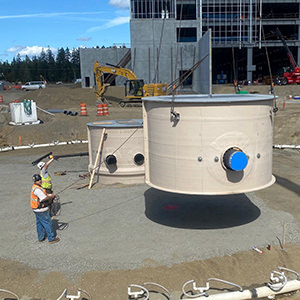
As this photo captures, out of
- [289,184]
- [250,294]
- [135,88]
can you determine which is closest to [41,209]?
[250,294]

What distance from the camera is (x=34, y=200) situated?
9336mm

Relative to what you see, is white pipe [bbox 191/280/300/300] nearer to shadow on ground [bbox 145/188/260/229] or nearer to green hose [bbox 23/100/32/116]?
shadow on ground [bbox 145/188/260/229]

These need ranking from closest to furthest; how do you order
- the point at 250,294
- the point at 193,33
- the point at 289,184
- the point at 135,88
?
the point at 250,294 < the point at 289,184 < the point at 135,88 < the point at 193,33

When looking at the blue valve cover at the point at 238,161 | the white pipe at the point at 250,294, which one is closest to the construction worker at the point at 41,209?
the white pipe at the point at 250,294

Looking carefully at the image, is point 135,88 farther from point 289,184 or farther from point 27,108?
point 289,184

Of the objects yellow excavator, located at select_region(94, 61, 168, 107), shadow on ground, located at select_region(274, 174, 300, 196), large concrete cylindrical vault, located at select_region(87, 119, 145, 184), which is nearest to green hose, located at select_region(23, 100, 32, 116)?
yellow excavator, located at select_region(94, 61, 168, 107)

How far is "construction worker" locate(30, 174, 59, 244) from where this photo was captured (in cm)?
933

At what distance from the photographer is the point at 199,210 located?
12.2m

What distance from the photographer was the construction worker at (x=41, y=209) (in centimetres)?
933

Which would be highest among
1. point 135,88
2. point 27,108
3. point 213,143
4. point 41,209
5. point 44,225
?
point 135,88

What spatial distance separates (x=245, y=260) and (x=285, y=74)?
47021 millimetres

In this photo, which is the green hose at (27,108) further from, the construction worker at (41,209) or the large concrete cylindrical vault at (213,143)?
the large concrete cylindrical vault at (213,143)

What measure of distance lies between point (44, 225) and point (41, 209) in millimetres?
542

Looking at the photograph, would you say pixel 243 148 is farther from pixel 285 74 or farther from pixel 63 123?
pixel 285 74
